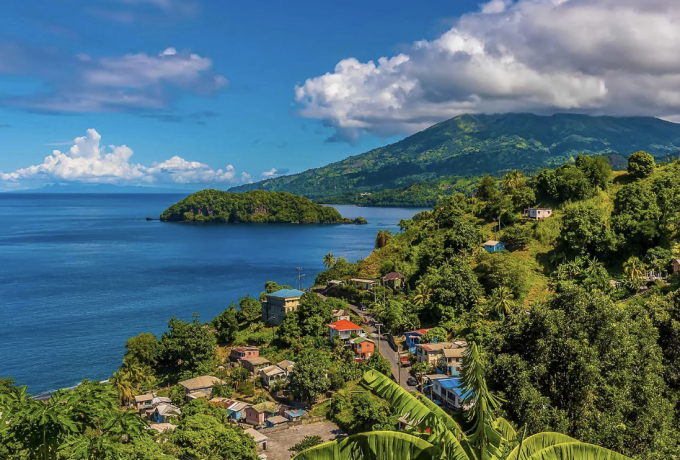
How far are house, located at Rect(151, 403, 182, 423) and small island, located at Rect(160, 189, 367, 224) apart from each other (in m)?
141

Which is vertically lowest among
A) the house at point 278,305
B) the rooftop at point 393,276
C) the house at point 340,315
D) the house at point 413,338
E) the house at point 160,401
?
the house at point 160,401

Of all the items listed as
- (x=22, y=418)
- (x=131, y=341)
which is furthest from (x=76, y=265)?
(x=22, y=418)

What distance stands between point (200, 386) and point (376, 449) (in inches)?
1090

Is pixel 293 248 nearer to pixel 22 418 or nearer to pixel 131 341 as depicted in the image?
pixel 131 341

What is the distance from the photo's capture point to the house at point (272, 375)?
32.8 m

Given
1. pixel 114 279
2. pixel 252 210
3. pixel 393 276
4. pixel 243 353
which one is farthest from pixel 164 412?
pixel 252 210

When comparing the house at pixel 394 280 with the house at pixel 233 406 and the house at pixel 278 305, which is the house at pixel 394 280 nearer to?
the house at pixel 278 305

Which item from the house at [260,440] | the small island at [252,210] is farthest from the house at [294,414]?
the small island at [252,210]

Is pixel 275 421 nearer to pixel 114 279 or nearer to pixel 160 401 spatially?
pixel 160 401

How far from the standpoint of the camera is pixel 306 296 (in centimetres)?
4106

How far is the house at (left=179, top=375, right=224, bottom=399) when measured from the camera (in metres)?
31.2

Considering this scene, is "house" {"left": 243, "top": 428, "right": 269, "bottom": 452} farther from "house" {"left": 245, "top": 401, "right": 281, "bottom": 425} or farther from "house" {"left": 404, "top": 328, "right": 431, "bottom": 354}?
"house" {"left": 404, "top": 328, "right": 431, "bottom": 354}

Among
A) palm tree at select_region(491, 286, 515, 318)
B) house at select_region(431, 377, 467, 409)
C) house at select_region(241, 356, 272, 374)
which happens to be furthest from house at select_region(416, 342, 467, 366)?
house at select_region(241, 356, 272, 374)

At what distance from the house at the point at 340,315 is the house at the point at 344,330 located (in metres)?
2.71
